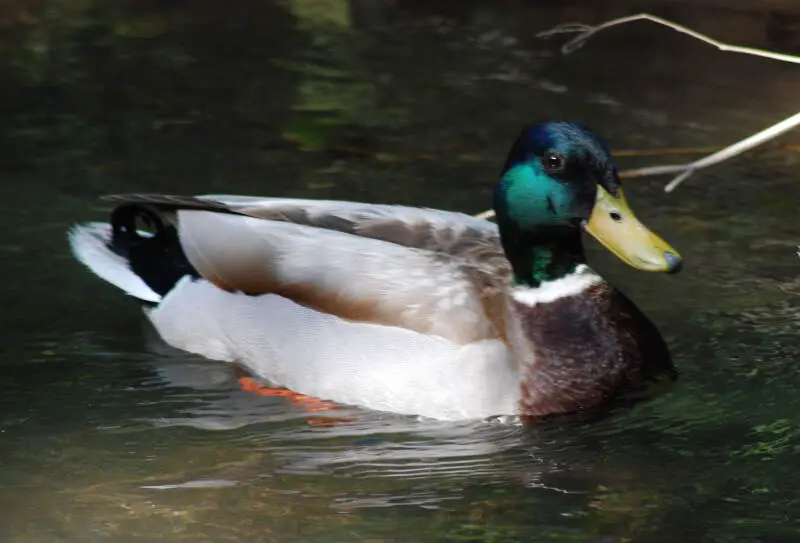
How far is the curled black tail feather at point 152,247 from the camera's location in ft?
23.5

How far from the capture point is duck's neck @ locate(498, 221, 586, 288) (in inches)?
252

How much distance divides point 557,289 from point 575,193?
442mm

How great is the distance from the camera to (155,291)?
7199 mm

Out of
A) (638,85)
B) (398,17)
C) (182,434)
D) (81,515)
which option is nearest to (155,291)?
(182,434)

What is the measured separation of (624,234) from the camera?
6.20 metres

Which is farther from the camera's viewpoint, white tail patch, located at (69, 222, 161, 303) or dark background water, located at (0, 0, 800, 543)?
white tail patch, located at (69, 222, 161, 303)

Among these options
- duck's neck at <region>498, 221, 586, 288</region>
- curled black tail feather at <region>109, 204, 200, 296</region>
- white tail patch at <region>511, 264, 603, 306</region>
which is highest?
duck's neck at <region>498, 221, 586, 288</region>

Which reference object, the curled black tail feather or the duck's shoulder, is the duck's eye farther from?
the curled black tail feather

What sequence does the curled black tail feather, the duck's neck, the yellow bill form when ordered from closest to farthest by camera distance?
the yellow bill < the duck's neck < the curled black tail feather

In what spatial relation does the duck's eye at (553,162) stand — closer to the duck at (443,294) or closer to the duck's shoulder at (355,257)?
the duck at (443,294)

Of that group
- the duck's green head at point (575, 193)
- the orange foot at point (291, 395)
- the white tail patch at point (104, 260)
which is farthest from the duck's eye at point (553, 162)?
the white tail patch at point (104, 260)

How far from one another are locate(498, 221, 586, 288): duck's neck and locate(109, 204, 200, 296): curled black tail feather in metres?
1.46

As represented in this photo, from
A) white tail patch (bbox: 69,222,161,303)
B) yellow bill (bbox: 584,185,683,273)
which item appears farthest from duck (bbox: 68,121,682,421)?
white tail patch (bbox: 69,222,161,303)

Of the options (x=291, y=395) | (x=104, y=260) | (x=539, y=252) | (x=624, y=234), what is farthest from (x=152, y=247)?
(x=624, y=234)
